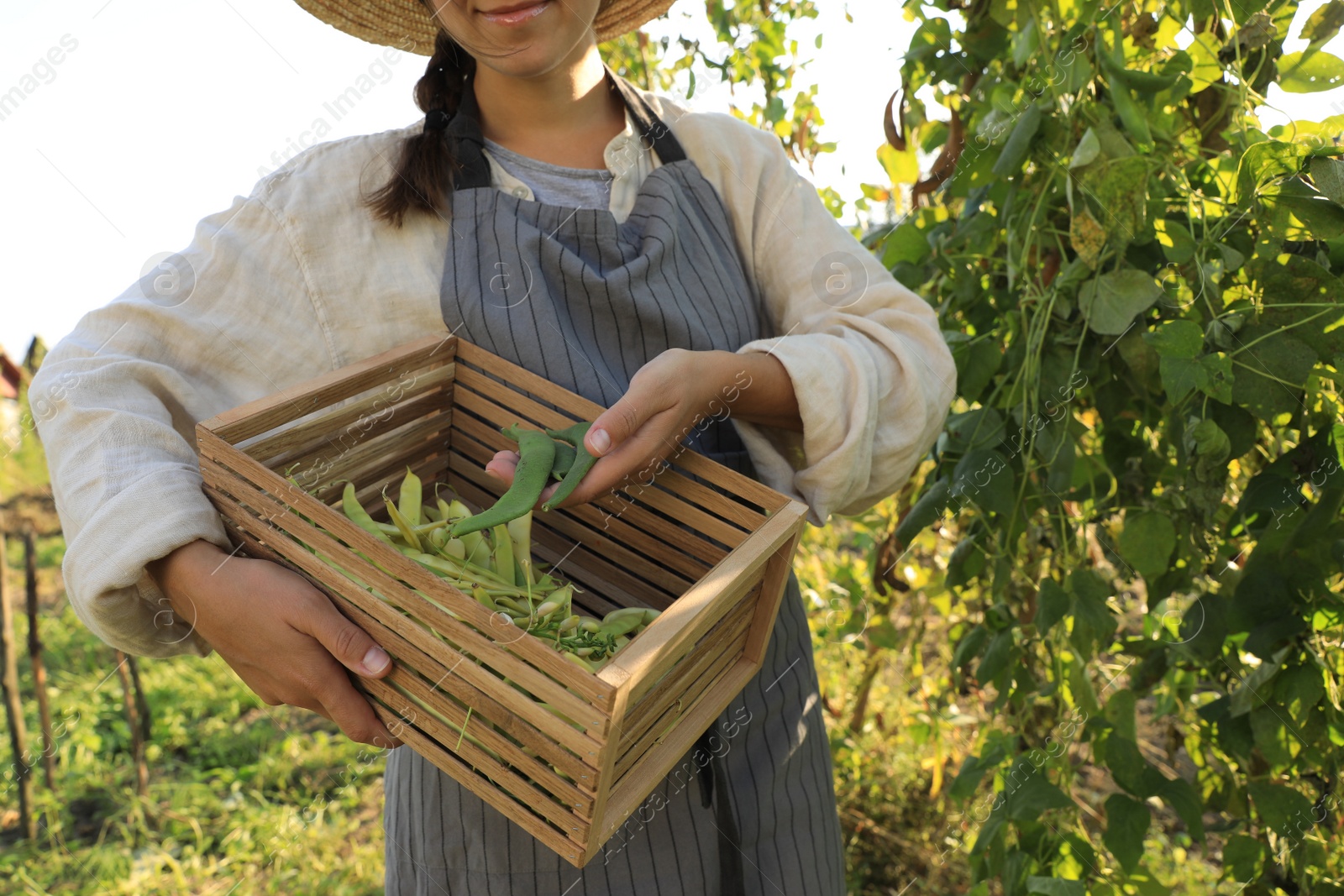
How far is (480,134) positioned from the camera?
0.99m

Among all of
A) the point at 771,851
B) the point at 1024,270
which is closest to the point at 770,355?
the point at 1024,270

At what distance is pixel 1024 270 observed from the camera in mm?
1087

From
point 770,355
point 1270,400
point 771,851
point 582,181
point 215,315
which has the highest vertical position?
point 215,315

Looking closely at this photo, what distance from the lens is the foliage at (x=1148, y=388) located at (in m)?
0.90

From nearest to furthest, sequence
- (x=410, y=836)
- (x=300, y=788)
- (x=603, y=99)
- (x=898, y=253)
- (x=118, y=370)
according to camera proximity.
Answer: (x=118, y=370) → (x=410, y=836) → (x=603, y=99) → (x=898, y=253) → (x=300, y=788)

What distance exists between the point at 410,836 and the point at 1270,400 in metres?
0.89

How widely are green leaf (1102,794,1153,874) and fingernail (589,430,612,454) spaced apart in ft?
2.36

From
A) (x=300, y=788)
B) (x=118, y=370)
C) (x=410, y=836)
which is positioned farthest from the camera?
(x=300, y=788)

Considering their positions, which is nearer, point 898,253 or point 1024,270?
point 1024,270

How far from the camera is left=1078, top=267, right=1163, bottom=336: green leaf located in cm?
95

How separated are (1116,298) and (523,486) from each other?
62cm

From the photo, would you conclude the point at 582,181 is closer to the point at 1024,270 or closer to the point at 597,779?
the point at 1024,270

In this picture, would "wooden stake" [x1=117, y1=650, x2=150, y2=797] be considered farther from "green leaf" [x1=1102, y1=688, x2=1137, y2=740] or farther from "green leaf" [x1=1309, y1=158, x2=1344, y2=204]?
"green leaf" [x1=1309, y1=158, x2=1344, y2=204]

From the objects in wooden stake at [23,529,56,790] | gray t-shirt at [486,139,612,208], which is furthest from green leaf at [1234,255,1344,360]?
wooden stake at [23,529,56,790]
